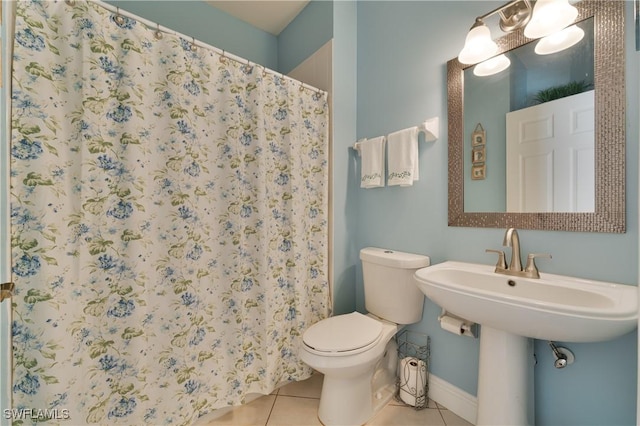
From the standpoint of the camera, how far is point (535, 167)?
1.11 metres

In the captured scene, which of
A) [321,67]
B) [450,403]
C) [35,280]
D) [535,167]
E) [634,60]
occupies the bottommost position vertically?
[450,403]

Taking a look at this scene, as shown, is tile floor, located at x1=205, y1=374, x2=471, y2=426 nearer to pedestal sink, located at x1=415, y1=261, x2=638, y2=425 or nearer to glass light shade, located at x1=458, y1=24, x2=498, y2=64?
pedestal sink, located at x1=415, y1=261, x2=638, y2=425

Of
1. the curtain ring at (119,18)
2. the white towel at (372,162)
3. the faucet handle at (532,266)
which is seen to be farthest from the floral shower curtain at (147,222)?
the faucet handle at (532,266)

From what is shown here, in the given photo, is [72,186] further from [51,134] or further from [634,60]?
[634,60]

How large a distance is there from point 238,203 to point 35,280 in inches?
31.4

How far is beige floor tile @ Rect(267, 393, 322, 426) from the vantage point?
131 cm

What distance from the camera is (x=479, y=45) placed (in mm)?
1147

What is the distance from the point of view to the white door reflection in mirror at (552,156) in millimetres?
977

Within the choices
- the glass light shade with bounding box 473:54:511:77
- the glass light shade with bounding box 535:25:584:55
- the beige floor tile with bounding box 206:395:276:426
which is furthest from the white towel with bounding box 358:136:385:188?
the beige floor tile with bounding box 206:395:276:426

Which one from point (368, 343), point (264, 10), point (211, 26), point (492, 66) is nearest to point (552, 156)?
point (492, 66)

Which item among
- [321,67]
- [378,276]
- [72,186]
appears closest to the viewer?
[72,186]

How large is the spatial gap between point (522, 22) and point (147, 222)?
184 cm

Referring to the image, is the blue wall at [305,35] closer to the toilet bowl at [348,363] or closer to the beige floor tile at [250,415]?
the toilet bowl at [348,363]

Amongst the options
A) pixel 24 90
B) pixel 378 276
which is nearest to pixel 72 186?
pixel 24 90
